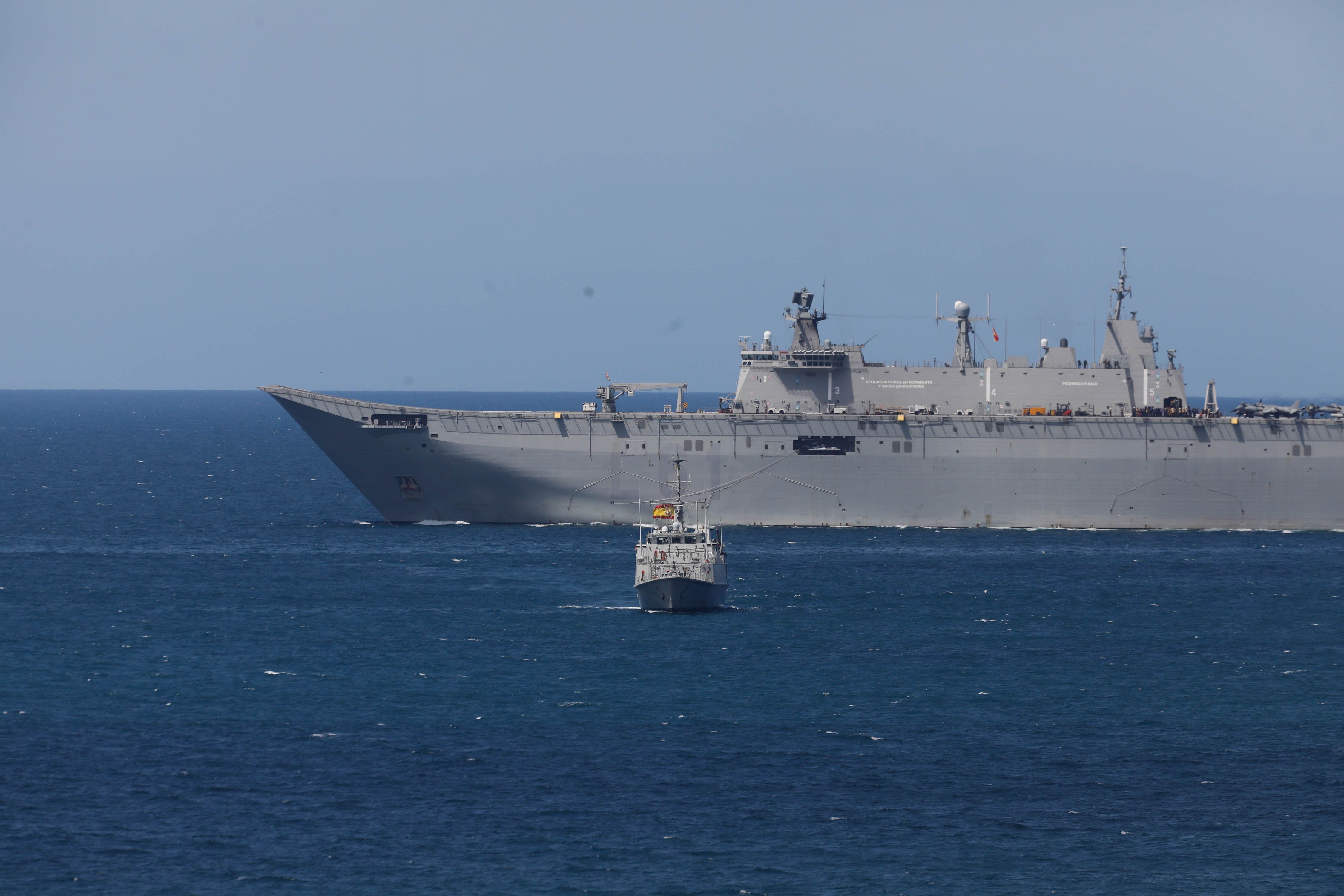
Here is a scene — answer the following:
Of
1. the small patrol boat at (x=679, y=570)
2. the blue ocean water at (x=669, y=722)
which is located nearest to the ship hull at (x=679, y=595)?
the small patrol boat at (x=679, y=570)

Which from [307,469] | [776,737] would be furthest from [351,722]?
[307,469]

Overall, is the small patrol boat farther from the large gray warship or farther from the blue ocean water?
the large gray warship

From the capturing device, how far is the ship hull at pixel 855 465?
57.4 metres

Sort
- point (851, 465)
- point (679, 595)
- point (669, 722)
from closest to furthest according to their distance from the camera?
point (669, 722)
point (679, 595)
point (851, 465)

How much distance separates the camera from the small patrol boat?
41.9 m

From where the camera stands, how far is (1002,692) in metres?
33.7

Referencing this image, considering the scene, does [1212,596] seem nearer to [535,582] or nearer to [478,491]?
[535,582]

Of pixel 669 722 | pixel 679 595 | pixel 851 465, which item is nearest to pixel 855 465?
pixel 851 465

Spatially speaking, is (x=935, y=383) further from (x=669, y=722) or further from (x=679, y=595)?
(x=669, y=722)

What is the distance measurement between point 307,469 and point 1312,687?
7903 centimetres

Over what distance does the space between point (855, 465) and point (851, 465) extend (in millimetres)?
130

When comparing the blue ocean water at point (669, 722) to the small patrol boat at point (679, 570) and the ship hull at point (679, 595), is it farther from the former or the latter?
the small patrol boat at point (679, 570)

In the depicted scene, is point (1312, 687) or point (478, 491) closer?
point (1312, 687)

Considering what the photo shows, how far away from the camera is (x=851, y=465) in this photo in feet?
190
